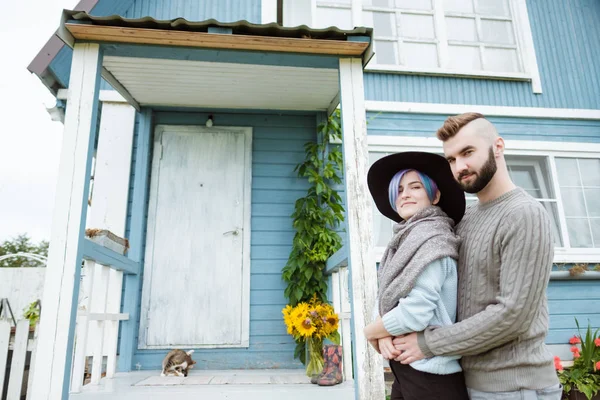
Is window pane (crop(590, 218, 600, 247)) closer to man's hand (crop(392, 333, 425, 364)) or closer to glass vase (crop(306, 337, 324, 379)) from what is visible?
glass vase (crop(306, 337, 324, 379))

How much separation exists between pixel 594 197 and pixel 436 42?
264 cm

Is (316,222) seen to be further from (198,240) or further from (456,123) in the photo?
(456,123)

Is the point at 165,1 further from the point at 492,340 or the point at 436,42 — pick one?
the point at 492,340

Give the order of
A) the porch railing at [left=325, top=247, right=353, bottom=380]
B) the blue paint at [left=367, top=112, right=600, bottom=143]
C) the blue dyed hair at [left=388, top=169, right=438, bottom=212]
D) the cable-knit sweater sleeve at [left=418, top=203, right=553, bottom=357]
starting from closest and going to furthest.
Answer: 1. the cable-knit sweater sleeve at [left=418, top=203, right=553, bottom=357]
2. the blue dyed hair at [left=388, top=169, right=438, bottom=212]
3. the porch railing at [left=325, top=247, right=353, bottom=380]
4. the blue paint at [left=367, top=112, right=600, bottom=143]

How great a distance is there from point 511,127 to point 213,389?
4.29 meters

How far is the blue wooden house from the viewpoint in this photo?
9.43 feet

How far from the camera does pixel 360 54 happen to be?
3109 millimetres

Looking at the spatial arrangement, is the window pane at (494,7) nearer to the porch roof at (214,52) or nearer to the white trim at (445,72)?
the white trim at (445,72)

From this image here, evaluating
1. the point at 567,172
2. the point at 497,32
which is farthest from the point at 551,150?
the point at 497,32

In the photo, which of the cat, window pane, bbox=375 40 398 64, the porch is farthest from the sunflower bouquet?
window pane, bbox=375 40 398 64

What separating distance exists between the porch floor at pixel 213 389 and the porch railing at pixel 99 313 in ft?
0.54

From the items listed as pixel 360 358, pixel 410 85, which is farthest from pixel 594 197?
pixel 360 358

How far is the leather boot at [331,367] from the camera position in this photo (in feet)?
10.4

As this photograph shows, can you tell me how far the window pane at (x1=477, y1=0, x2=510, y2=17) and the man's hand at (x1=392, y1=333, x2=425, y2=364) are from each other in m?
5.54
